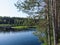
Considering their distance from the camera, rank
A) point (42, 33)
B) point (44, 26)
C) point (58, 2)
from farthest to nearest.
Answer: point (42, 33)
point (44, 26)
point (58, 2)

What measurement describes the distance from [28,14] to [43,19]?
0.86 m

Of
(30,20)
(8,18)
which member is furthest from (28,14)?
(8,18)

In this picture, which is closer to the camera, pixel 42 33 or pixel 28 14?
pixel 28 14

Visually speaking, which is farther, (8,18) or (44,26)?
(8,18)

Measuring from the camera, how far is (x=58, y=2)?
760 cm

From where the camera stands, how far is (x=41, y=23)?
9.30 metres

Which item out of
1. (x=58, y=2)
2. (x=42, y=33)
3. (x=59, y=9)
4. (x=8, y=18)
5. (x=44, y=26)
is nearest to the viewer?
(x=58, y=2)

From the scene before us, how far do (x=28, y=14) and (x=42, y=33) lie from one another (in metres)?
1.56

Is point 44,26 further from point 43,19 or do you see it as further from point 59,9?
point 59,9

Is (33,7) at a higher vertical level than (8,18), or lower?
higher

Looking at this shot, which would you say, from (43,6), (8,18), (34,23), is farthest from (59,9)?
(8,18)

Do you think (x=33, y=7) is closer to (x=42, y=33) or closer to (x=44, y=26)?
(x=44, y=26)

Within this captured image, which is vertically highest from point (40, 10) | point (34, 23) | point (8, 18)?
point (40, 10)

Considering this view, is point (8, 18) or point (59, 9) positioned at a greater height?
point (59, 9)
